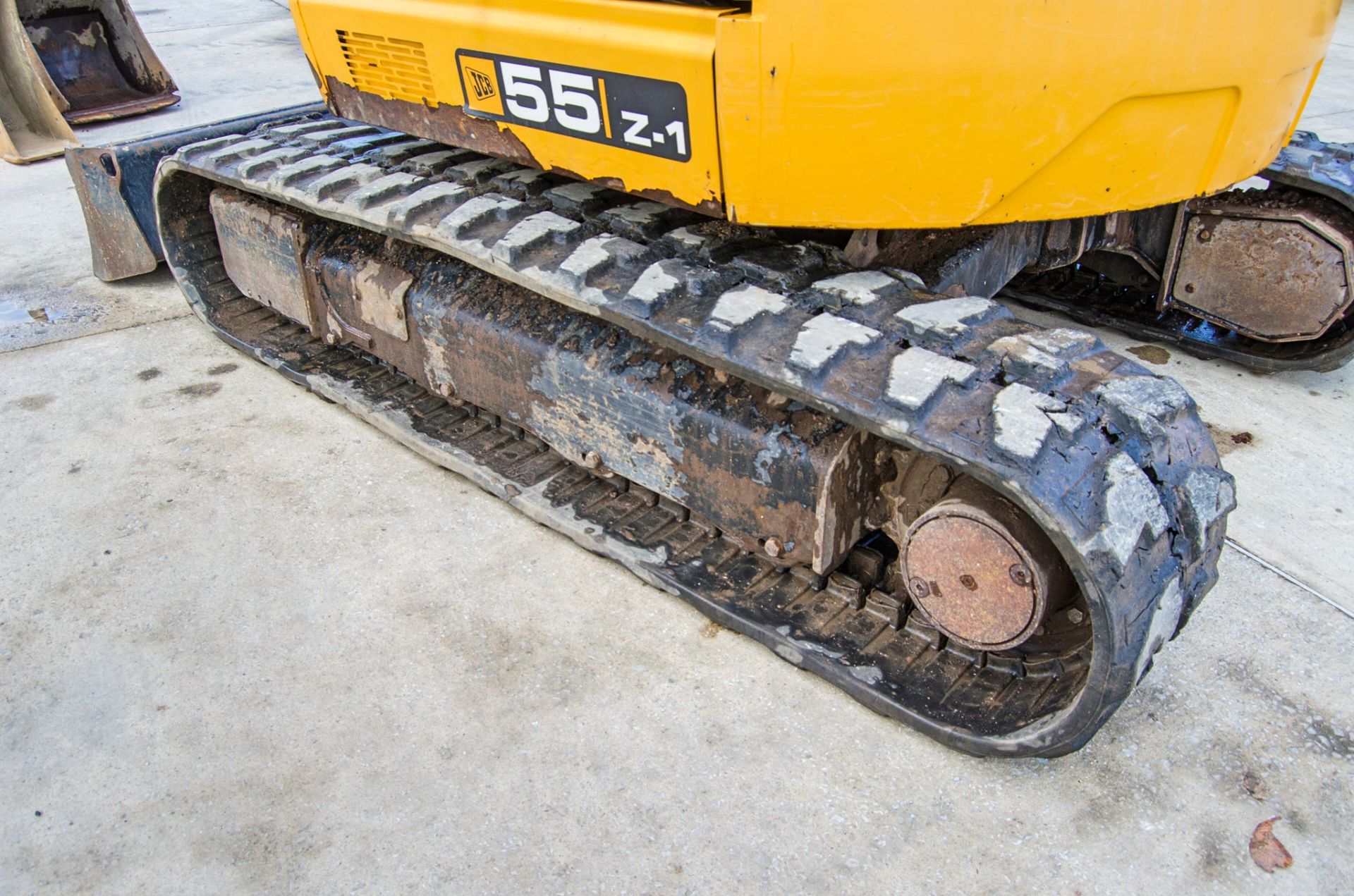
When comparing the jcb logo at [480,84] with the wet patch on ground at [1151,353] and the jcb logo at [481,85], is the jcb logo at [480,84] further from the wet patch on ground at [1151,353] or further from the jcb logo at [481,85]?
the wet patch on ground at [1151,353]

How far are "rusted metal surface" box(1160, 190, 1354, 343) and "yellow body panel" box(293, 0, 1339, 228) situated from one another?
3.69 feet

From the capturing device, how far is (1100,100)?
1.88m

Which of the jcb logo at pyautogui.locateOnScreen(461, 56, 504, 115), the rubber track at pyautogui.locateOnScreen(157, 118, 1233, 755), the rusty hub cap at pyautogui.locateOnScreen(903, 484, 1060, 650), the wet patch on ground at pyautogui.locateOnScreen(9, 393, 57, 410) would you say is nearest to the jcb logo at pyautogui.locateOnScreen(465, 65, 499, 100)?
the jcb logo at pyautogui.locateOnScreen(461, 56, 504, 115)

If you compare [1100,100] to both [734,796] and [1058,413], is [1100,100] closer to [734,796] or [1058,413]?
[1058,413]

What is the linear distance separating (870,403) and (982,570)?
17.0 inches

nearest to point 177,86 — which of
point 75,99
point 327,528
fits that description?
point 75,99

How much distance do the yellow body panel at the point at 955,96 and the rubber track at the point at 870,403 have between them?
0.22 m

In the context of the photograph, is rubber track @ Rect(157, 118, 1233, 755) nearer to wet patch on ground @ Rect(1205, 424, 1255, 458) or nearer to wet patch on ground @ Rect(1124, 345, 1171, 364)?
wet patch on ground @ Rect(1205, 424, 1255, 458)

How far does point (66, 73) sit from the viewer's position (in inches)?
284

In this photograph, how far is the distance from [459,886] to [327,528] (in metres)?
1.34

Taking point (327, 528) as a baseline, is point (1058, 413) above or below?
above

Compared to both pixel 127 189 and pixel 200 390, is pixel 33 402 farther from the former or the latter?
pixel 127 189

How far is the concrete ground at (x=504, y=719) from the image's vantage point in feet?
6.38

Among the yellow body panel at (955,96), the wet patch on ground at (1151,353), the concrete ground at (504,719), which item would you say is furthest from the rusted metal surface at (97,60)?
the wet patch on ground at (1151,353)
